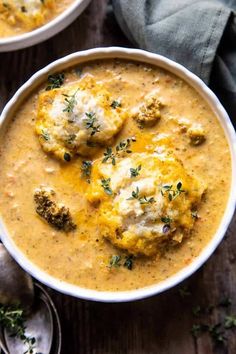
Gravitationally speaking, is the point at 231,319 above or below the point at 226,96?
below

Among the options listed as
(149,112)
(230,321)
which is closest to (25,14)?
(149,112)

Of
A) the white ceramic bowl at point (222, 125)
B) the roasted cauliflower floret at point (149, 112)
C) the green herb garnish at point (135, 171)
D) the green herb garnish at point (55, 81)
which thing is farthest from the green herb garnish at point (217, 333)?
the green herb garnish at point (55, 81)

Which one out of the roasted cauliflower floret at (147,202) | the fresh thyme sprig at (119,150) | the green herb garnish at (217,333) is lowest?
the green herb garnish at (217,333)

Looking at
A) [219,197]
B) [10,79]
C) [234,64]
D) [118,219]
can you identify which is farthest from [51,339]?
[234,64]

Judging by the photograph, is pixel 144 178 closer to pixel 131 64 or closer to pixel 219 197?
pixel 219 197

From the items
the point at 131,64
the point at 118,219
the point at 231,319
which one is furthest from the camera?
the point at 231,319

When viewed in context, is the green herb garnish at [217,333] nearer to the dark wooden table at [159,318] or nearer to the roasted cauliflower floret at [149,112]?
the dark wooden table at [159,318]

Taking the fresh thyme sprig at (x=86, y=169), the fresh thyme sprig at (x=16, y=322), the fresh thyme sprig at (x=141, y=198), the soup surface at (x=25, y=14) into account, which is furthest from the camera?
A: the soup surface at (x=25, y=14)

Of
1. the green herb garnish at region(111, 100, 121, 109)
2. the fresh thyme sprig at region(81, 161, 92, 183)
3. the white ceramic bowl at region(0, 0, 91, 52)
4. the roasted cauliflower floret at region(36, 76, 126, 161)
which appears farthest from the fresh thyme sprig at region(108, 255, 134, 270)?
the white ceramic bowl at region(0, 0, 91, 52)
